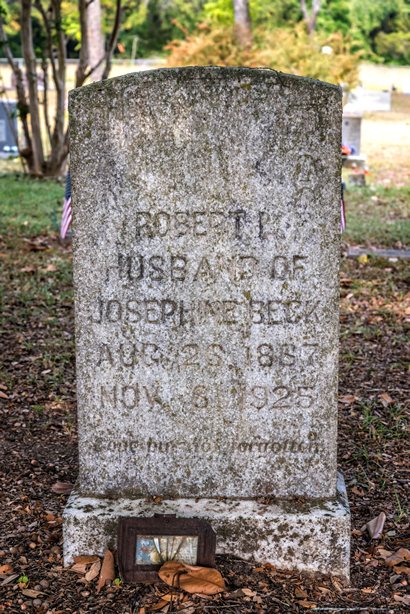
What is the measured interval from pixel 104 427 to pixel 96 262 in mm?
638

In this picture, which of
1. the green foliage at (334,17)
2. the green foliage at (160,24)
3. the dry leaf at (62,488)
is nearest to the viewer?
the dry leaf at (62,488)

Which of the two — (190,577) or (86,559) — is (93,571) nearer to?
(86,559)

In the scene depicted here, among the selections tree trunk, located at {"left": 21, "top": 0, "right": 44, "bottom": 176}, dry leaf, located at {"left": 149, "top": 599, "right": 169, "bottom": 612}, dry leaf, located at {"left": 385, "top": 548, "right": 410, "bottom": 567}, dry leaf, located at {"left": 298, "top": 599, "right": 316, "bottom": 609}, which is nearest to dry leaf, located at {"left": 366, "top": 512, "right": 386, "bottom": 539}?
dry leaf, located at {"left": 385, "top": 548, "right": 410, "bottom": 567}

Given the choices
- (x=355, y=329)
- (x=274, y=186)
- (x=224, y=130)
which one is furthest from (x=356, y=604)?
(x=355, y=329)

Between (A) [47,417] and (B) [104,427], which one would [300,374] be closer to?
(B) [104,427]

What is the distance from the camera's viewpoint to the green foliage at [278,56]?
2348 cm

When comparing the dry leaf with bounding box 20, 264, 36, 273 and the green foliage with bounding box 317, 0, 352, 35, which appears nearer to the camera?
the dry leaf with bounding box 20, 264, 36, 273

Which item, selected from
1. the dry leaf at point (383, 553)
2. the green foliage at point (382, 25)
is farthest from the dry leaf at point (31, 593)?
the green foliage at point (382, 25)

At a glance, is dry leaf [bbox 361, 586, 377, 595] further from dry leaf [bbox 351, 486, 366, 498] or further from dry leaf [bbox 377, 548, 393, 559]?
dry leaf [bbox 351, 486, 366, 498]

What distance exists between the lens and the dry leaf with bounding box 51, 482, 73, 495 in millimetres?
3660

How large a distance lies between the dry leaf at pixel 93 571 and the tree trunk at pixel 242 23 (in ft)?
79.3

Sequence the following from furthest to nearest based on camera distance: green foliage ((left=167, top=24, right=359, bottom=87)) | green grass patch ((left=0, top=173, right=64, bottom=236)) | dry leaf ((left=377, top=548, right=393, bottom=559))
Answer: green foliage ((left=167, top=24, right=359, bottom=87)) < green grass patch ((left=0, top=173, right=64, bottom=236)) < dry leaf ((left=377, top=548, right=393, bottom=559))

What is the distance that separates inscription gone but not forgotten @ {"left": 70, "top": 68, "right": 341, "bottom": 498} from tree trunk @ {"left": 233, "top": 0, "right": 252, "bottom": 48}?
23.8 m

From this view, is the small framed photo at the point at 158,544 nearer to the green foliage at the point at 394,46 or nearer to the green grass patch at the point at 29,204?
the green grass patch at the point at 29,204
